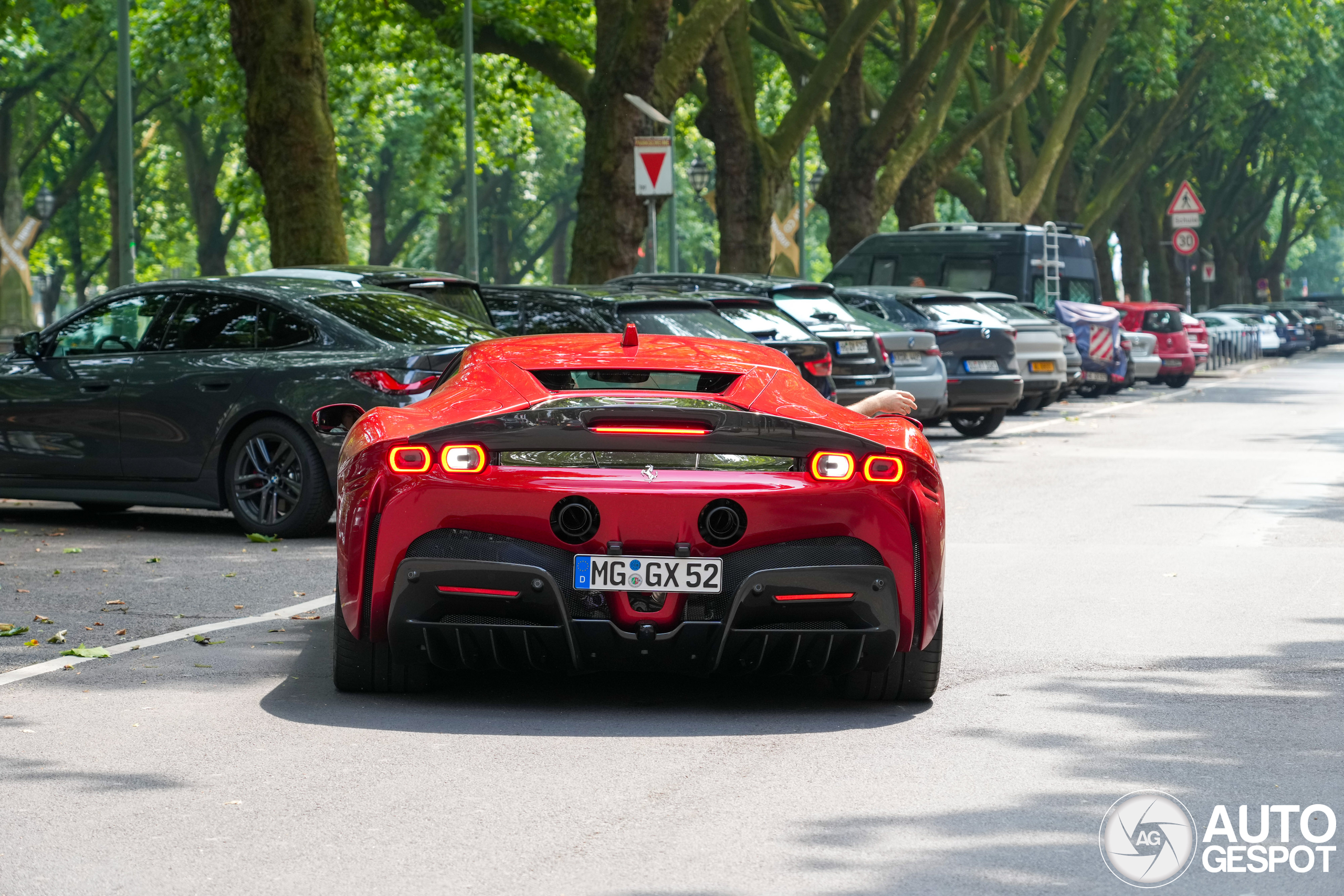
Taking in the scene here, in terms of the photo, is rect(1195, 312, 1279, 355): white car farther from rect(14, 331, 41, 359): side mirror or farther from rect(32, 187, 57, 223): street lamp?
rect(14, 331, 41, 359): side mirror

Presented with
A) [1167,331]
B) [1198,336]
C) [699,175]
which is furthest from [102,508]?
[1198,336]

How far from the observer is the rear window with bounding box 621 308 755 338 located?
47.8ft

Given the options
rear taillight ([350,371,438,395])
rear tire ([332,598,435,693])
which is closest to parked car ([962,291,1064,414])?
rear taillight ([350,371,438,395])

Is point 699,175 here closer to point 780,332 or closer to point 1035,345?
point 1035,345

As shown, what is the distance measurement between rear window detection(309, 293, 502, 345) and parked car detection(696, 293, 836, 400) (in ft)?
14.7

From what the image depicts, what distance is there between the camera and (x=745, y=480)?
6.23m

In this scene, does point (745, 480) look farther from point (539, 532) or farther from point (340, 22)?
point (340, 22)

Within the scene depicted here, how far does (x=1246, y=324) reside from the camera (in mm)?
52812

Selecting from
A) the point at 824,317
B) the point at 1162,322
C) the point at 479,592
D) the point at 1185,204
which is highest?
the point at 1185,204

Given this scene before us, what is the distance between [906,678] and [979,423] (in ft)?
53.2

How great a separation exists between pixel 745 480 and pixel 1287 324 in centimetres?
5515

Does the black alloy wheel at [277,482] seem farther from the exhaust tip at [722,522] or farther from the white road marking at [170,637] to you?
the exhaust tip at [722,522]

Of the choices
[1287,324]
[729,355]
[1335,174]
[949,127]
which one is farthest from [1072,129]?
[729,355]

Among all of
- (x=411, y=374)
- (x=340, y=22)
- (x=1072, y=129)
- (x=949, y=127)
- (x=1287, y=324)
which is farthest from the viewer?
(x=1287, y=324)
